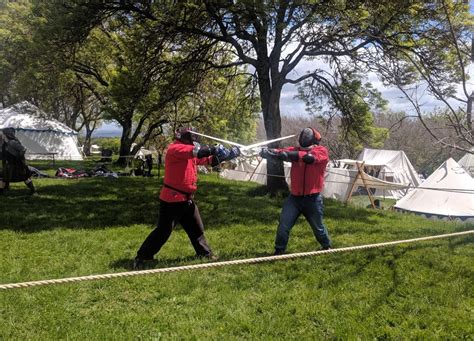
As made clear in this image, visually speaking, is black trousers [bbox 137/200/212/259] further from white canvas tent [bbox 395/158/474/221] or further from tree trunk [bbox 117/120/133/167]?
tree trunk [bbox 117/120/133/167]

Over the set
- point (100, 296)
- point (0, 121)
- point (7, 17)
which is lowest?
point (100, 296)

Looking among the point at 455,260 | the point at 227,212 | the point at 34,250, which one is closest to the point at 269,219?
the point at 227,212

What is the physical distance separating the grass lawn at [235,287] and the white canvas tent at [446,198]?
6.69m

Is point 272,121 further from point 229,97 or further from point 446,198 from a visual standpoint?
point 446,198

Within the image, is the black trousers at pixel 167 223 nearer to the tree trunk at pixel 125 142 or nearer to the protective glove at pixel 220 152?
the protective glove at pixel 220 152

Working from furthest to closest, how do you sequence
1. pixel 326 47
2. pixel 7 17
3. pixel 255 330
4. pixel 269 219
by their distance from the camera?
pixel 7 17 → pixel 326 47 → pixel 269 219 → pixel 255 330

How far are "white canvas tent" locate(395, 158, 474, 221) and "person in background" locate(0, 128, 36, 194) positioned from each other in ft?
39.4

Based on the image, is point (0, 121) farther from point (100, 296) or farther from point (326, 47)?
point (100, 296)

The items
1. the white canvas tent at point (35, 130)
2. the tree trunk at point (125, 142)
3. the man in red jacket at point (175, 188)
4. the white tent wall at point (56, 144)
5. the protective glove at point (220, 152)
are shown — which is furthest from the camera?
the white tent wall at point (56, 144)

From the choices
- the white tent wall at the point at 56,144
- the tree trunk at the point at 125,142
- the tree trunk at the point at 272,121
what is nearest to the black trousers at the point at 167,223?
the tree trunk at the point at 272,121

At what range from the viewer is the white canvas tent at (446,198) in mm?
14195

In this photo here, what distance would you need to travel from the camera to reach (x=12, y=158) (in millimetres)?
10539

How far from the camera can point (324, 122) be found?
15.5 metres

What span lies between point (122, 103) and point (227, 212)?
510 cm
